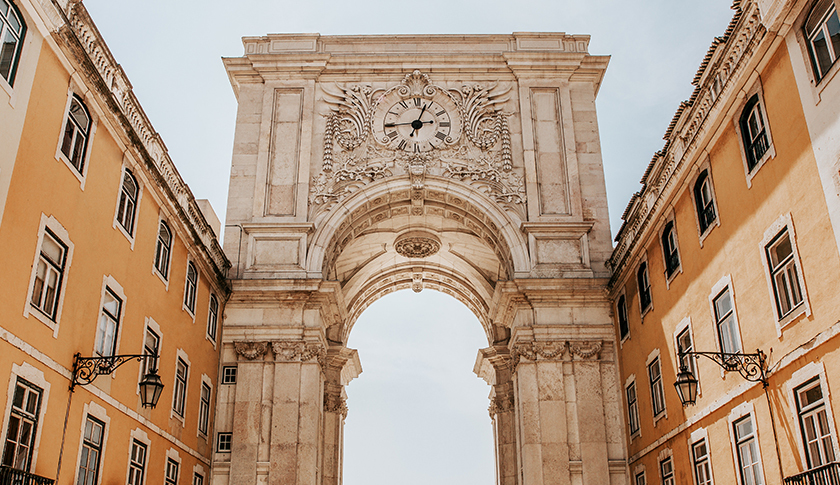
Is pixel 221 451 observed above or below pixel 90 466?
above

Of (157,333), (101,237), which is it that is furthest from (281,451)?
(101,237)

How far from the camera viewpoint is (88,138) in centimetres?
1526

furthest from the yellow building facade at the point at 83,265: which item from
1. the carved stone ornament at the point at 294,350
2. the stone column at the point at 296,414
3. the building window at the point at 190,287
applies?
the carved stone ornament at the point at 294,350

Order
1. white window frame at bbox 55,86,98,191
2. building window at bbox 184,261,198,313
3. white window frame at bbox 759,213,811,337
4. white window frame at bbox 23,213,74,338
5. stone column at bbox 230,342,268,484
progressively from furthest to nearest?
stone column at bbox 230,342,268,484 < building window at bbox 184,261,198,313 < white window frame at bbox 55,86,98,191 < white window frame at bbox 23,213,74,338 < white window frame at bbox 759,213,811,337

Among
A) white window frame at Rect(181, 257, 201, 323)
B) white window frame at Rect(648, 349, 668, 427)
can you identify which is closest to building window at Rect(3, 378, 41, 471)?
white window frame at Rect(181, 257, 201, 323)

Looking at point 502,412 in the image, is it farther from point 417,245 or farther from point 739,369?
point 739,369

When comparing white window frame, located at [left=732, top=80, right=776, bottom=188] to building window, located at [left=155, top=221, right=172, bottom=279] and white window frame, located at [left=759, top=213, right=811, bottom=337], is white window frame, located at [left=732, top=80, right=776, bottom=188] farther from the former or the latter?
building window, located at [left=155, top=221, right=172, bottom=279]

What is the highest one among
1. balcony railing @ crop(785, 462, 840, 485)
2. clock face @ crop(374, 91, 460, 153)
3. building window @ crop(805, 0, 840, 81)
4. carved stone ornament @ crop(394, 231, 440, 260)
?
clock face @ crop(374, 91, 460, 153)

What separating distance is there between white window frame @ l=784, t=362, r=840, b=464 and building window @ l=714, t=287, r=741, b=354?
230 centimetres

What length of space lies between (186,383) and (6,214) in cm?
1015

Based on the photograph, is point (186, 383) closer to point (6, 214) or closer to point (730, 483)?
point (6, 214)

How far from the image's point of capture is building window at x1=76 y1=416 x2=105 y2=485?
14.7 meters

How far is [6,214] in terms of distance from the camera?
39.1ft

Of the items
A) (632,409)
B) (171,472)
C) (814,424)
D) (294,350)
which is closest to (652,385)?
(632,409)
